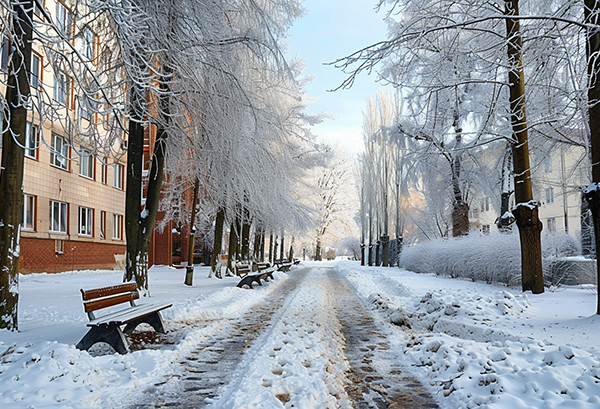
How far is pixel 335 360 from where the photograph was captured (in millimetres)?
5512

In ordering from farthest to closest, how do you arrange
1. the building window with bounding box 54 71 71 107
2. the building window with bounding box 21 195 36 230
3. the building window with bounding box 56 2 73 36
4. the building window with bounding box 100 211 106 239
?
the building window with bounding box 100 211 106 239
the building window with bounding box 21 195 36 230
the building window with bounding box 54 71 71 107
the building window with bounding box 56 2 73 36

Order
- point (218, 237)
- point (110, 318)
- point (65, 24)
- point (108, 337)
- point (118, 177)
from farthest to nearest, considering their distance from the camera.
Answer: point (118, 177) < point (218, 237) < point (65, 24) < point (110, 318) < point (108, 337)

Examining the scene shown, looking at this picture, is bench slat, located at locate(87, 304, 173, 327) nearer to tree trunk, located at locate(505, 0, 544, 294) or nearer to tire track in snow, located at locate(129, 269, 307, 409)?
tire track in snow, located at locate(129, 269, 307, 409)

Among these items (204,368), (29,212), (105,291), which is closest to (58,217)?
(29,212)

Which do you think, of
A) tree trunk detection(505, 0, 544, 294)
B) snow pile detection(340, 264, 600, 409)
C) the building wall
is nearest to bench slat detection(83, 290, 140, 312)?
snow pile detection(340, 264, 600, 409)

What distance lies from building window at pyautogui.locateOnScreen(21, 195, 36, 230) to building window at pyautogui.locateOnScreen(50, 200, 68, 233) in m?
1.33

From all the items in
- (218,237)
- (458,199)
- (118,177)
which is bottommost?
(218,237)

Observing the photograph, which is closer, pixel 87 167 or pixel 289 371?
pixel 289 371

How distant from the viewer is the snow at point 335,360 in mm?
3889

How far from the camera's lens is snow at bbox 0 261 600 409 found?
3.89 meters

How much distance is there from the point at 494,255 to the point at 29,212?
1935 cm

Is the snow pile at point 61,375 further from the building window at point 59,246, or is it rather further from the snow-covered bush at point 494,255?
the building window at point 59,246

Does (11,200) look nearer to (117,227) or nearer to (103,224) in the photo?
(103,224)

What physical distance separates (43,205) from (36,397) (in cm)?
1983
